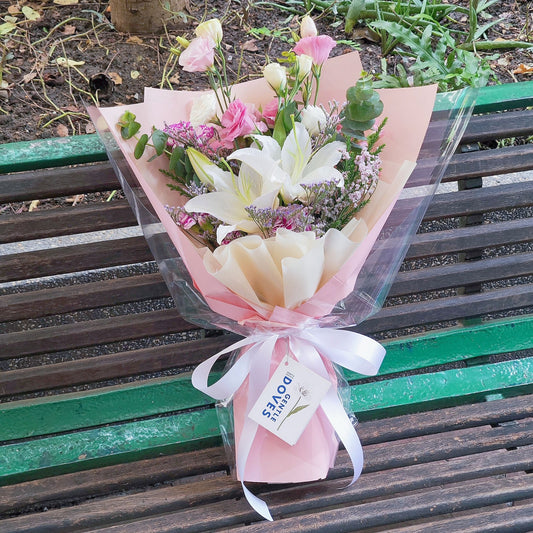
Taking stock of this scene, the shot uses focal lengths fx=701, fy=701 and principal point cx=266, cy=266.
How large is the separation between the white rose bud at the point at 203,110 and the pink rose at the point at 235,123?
0.28ft

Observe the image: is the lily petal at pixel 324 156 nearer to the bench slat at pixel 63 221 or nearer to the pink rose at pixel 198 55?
the pink rose at pixel 198 55

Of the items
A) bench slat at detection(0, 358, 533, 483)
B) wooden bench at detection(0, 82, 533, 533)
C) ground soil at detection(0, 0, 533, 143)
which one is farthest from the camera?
ground soil at detection(0, 0, 533, 143)

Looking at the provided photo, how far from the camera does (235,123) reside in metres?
1.40

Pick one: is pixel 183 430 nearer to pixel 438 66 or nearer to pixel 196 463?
pixel 196 463

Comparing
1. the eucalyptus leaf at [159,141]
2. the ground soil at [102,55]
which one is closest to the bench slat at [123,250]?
the eucalyptus leaf at [159,141]

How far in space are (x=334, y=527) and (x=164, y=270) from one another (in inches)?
25.9

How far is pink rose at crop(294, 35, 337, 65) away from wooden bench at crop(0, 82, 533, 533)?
527 millimetres

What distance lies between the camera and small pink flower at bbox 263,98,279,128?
1507 millimetres

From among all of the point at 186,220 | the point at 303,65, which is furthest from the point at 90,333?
the point at 303,65

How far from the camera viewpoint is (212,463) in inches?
64.4

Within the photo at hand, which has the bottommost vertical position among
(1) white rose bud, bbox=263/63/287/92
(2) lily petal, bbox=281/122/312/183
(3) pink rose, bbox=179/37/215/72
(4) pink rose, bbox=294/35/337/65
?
(2) lily petal, bbox=281/122/312/183

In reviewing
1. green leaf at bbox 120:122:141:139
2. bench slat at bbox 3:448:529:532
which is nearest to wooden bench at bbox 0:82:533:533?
bench slat at bbox 3:448:529:532

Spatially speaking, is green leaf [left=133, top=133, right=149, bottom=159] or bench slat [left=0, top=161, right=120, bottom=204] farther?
bench slat [left=0, top=161, right=120, bottom=204]

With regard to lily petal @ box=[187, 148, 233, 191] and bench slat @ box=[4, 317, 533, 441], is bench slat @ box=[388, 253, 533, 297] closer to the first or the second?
bench slat @ box=[4, 317, 533, 441]
